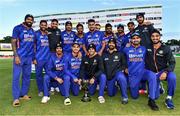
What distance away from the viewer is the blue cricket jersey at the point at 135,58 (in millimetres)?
7395

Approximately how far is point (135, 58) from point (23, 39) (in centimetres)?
262

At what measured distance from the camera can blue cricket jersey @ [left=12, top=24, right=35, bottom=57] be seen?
7.21 m

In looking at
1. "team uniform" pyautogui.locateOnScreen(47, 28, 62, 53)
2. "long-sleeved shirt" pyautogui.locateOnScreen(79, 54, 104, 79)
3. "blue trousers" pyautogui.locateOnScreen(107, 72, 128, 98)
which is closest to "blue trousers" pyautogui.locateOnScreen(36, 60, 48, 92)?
"team uniform" pyautogui.locateOnScreen(47, 28, 62, 53)

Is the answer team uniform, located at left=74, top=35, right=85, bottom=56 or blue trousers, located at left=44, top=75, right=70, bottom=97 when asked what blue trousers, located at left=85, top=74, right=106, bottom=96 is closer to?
blue trousers, located at left=44, top=75, right=70, bottom=97

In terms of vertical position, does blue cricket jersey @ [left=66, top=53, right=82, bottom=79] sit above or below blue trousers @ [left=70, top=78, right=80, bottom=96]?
above

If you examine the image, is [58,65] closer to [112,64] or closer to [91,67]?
[91,67]

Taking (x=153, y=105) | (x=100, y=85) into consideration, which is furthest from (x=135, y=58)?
(x=153, y=105)


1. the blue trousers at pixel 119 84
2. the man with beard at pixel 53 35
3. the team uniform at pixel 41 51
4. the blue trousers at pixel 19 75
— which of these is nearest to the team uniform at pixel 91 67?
the blue trousers at pixel 119 84

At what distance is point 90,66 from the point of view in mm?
7629

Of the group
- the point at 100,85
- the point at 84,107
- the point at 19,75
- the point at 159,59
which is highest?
the point at 159,59

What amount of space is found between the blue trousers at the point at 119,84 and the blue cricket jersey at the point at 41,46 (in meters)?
1.68

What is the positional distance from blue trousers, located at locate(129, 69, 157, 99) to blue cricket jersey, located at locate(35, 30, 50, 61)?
2.12 metres

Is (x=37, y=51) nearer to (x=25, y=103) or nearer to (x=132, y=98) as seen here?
(x=25, y=103)

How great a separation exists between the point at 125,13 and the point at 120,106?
3332 centimetres
